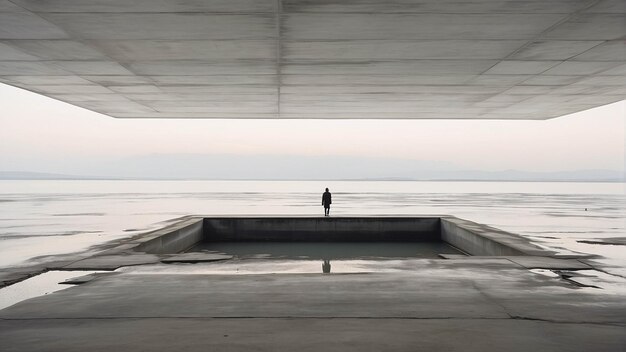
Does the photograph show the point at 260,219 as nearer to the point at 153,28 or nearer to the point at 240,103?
the point at 240,103

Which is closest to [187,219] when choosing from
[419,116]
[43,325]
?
[419,116]

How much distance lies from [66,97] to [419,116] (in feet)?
42.6

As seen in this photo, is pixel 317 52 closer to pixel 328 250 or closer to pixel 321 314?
pixel 321 314

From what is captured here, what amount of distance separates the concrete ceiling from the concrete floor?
4.41 meters

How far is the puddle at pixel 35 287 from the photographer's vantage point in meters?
6.39

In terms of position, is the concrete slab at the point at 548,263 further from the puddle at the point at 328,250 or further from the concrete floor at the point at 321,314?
the puddle at the point at 328,250

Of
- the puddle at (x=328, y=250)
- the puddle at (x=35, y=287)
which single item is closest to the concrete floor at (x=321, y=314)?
the puddle at (x=35, y=287)

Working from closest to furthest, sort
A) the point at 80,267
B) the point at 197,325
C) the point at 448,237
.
Answer: the point at 197,325 < the point at 80,267 < the point at 448,237

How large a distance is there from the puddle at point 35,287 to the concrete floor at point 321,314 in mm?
546

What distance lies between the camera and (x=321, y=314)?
16.9 feet

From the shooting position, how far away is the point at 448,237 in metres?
17.1

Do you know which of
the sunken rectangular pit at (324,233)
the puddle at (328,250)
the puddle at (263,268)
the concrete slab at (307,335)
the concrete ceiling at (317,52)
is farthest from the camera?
the sunken rectangular pit at (324,233)

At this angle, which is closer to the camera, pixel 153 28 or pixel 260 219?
pixel 153 28

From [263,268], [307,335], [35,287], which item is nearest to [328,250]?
[263,268]
